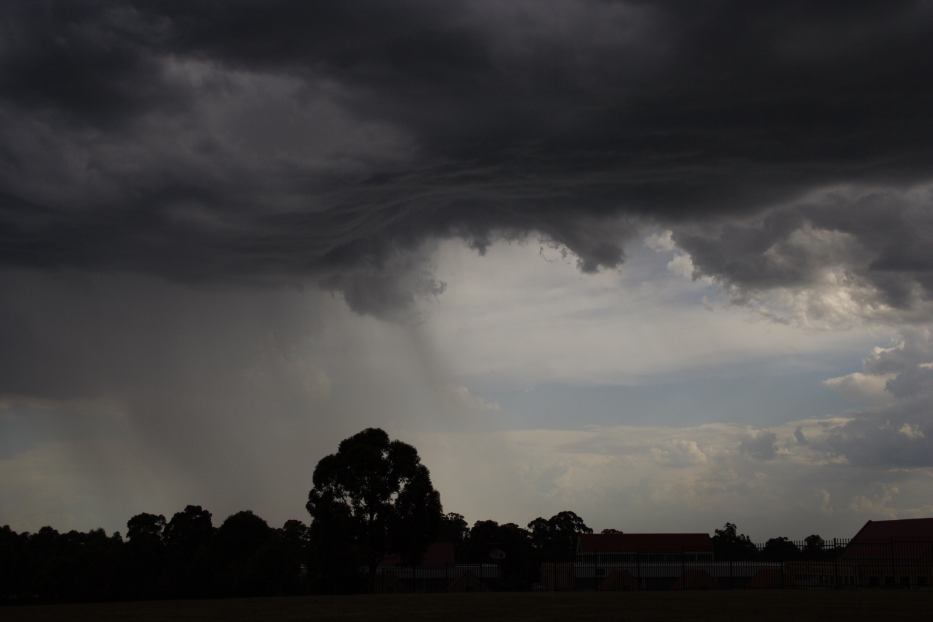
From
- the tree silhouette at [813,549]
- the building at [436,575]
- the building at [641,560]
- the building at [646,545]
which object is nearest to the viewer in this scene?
the tree silhouette at [813,549]

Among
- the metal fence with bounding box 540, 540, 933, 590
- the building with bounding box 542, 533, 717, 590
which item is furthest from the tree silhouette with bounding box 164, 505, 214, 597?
the metal fence with bounding box 540, 540, 933, 590

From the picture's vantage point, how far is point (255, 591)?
7238 centimetres

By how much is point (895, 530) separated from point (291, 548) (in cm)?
6547

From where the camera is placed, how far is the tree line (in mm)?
78125

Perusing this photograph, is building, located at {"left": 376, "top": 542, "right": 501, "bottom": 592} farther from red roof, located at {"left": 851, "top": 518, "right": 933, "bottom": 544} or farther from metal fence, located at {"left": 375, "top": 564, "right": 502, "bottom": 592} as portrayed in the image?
red roof, located at {"left": 851, "top": 518, "right": 933, "bottom": 544}

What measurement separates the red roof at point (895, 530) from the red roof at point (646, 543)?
21499 millimetres

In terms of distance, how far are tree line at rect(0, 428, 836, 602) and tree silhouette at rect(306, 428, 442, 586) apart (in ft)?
0.29

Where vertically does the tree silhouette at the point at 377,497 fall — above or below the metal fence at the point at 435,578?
above

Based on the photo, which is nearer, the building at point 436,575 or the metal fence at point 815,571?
the metal fence at point 815,571

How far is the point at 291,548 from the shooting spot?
3600 inches

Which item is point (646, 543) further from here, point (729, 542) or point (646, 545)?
point (729, 542)

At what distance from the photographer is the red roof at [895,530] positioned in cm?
10112

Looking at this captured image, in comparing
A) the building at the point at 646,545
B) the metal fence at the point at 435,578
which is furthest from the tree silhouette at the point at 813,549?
the building at the point at 646,545

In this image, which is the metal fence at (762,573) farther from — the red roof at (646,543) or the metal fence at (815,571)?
the red roof at (646,543)
